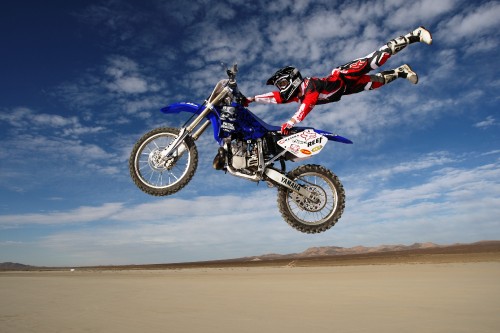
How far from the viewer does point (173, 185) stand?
25.9 ft

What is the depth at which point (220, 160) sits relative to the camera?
7.55m

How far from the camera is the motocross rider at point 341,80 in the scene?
6.86 m

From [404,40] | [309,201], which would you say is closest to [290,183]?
[309,201]

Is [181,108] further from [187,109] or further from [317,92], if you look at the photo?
[317,92]

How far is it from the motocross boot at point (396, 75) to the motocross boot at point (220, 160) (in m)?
3.41

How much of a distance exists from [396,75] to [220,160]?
3.96 metres

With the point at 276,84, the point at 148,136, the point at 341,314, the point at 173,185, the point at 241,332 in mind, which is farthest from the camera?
the point at 341,314

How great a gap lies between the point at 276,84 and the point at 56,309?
828cm

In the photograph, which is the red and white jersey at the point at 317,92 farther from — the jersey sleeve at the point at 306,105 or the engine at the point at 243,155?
A: the engine at the point at 243,155

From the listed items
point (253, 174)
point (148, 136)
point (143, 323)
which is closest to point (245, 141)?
point (253, 174)

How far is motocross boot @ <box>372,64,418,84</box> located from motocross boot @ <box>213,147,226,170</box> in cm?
341

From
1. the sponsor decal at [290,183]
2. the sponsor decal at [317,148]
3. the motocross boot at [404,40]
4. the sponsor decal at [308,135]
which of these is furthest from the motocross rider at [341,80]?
the sponsor decal at [290,183]

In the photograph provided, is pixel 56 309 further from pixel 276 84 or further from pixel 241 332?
pixel 276 84

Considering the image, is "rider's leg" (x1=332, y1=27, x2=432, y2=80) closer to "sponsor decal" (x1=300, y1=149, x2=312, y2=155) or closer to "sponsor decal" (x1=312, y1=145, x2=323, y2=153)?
"sponsor decal" (x1=312, y1=145, x2=323, y2=153)
